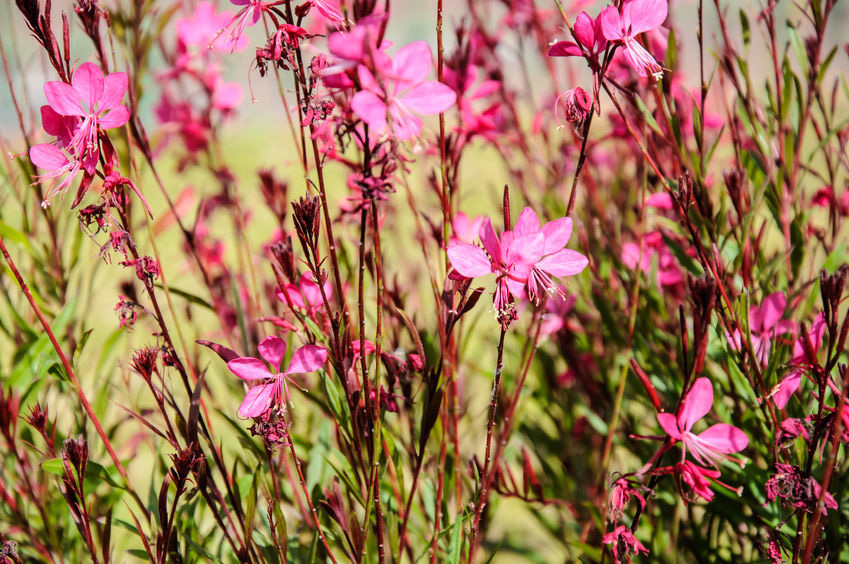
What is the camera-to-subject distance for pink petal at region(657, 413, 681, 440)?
597mm

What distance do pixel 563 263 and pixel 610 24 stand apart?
0.20 meters

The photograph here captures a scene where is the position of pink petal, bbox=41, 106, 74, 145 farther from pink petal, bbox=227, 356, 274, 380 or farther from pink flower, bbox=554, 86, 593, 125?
pink flower, bbox=554, 86, 593, 125

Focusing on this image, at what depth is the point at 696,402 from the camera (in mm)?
611

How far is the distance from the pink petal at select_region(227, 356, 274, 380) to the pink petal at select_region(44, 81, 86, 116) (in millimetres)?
240

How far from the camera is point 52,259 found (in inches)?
40.6

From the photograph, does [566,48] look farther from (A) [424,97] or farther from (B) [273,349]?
(B) [273,349]

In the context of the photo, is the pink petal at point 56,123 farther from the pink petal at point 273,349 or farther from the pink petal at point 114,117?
the pink petal at point 273,349

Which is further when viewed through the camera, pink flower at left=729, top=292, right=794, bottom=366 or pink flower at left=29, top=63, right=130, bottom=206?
pink flower at left=729, top=292, right=794, bottom=366

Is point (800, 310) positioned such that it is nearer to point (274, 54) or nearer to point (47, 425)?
Answer: point (274, 54)

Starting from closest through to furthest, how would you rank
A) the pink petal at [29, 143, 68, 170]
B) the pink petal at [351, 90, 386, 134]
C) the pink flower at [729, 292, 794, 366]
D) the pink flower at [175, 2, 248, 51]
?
the pink petal at [351, 90, 386, 134], the pink petal at [29, 143, 68, 170], the pink flower at [729, 292, 794, 366], the pink flower at [175, 2, 248, 51]

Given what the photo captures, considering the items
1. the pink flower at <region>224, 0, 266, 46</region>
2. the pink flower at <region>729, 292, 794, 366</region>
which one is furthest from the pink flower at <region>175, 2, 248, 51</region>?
the pink flower at <region>729, 292, 794, 366</region>

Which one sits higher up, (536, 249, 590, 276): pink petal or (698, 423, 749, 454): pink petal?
(536, 249, 590, 276): pink petal

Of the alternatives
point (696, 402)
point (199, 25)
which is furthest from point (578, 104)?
point (199, 25)

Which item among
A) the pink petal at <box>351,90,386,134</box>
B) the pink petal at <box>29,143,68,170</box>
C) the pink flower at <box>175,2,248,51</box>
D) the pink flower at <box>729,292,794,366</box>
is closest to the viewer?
the pink petal at <box>351,90,386,134</box>
